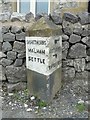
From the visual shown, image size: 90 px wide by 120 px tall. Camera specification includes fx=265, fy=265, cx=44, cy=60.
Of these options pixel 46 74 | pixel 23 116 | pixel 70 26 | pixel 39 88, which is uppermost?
pixel 70 26

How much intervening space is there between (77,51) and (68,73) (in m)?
0.44

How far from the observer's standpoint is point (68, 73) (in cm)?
488

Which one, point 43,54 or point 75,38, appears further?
point 75,38

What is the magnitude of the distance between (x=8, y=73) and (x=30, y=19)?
3.85 feet

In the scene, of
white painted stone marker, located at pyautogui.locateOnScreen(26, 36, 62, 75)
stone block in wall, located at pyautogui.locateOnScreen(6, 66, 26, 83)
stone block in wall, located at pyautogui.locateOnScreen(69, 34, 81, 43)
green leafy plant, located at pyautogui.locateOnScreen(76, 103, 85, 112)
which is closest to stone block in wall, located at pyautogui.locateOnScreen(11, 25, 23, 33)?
white painted stone marker, located at pyautogui.locateOnScreen(26, 36, 62, 75)

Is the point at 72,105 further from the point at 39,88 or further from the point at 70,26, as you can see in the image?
the point at 70,26

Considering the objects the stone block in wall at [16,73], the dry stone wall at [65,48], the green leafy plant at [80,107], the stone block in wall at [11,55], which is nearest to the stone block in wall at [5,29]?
the dry stone wall at [65,48]

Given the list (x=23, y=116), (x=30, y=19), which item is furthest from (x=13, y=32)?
(x=23, y=116)

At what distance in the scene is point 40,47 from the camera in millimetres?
4270

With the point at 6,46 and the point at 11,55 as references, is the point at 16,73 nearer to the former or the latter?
the point at 11,55

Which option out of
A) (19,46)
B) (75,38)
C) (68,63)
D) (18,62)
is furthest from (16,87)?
(75,38)

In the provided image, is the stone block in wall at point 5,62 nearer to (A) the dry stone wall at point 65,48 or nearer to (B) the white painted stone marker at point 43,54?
(A) the dry stone wall at point 65,48

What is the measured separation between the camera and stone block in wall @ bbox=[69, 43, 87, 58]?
15.7 ft

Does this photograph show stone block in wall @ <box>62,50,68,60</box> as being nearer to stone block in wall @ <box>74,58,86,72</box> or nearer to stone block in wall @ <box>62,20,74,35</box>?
stone block in wall @ <box>74,58,86,72</box>
